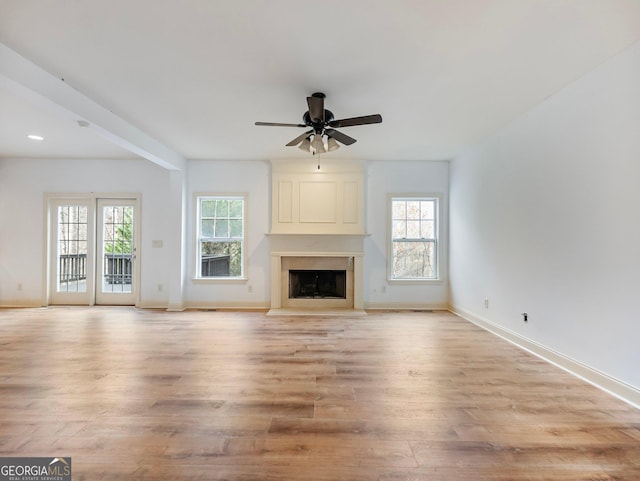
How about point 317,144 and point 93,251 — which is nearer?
point 317,144

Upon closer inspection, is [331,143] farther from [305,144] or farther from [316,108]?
[316,108]

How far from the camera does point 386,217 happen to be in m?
5.86

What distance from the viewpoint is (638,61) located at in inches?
93.0

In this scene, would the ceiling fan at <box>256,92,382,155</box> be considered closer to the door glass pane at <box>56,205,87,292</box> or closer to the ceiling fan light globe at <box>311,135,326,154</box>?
the ceiling fan light globe at <box>311,135,326,154</box>

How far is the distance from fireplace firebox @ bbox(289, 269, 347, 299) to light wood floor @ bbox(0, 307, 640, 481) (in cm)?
200

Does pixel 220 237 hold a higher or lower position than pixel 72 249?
higher

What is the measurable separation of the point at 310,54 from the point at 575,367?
3561 millimetres

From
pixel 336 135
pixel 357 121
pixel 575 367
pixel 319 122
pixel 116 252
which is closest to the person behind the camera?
pixel 575 367

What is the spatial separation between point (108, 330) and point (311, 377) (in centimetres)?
311

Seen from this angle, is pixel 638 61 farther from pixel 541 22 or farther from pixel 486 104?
pixel 486 104

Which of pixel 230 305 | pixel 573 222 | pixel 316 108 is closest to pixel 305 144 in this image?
pixel 316 108

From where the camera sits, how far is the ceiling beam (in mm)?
2547

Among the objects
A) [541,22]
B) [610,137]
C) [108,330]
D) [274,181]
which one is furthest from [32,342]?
[610,137]

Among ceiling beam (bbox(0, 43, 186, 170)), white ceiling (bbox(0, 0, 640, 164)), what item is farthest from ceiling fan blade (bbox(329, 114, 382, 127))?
ceiling beam (bbox(0, 43, 186, 170))
